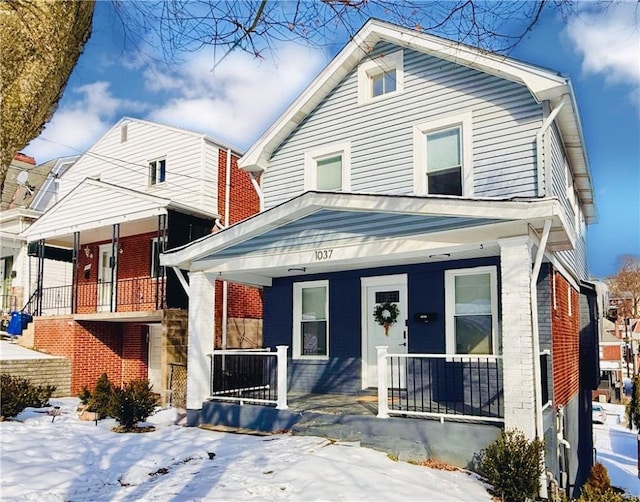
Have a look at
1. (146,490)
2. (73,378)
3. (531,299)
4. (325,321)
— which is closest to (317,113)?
(325,321)

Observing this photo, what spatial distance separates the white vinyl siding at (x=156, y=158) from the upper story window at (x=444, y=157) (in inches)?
292

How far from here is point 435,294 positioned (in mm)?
10336

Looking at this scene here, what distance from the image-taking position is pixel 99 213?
52.4ft

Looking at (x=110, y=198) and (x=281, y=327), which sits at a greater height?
(x=110, y=198)

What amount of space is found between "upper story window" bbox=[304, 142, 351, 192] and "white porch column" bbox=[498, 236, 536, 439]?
4.52 metres

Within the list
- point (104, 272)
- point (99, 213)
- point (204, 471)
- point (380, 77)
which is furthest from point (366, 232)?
point (104, 272)

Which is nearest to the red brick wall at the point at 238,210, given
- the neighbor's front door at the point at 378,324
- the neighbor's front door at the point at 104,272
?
the neighbor's front door at the point at 104,272

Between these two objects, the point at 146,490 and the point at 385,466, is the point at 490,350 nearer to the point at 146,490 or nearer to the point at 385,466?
the point at 385,466

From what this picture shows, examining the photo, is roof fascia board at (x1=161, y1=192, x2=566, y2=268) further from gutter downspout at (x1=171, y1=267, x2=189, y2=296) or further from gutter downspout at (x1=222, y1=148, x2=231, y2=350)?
gutter downspout at (x1=222, y1=148, x2=231, y2=350)

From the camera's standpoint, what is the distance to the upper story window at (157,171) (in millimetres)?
17094

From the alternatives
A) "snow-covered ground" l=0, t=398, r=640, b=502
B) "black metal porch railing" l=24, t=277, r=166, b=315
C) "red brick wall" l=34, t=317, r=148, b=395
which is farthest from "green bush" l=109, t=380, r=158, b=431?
"red brick wall" l=34, t=317, r=148, b=395

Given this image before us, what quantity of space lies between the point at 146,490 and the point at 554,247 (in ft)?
23.2

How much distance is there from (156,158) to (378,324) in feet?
31.8

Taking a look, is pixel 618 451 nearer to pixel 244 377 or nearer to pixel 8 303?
pixel 244 377
